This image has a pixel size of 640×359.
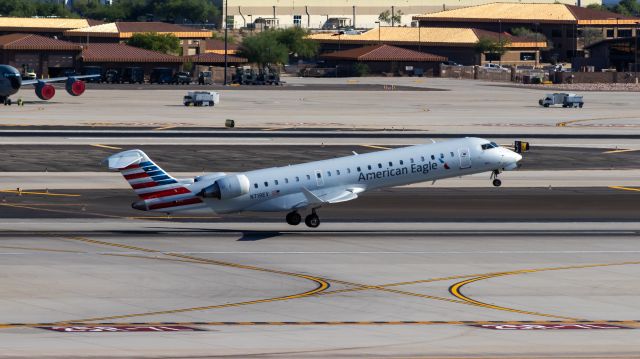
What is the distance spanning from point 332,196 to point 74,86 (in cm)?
10564

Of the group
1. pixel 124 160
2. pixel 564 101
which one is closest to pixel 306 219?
pixel 124 160

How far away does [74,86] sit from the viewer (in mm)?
164250

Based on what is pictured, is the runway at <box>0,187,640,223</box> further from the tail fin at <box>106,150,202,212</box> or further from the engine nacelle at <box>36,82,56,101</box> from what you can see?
the engine nacelle at <box>36,82,56,101</box>

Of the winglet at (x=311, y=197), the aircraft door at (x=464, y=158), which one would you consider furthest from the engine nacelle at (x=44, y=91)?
the winglet at (x=311, y=197)

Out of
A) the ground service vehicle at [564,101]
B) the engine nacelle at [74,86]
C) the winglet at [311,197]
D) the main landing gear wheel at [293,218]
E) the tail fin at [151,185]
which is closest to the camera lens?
the tail fin at [151,185]

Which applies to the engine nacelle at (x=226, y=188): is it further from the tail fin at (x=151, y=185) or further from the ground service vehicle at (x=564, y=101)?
the ground service vehicle at (x=564, y=101)

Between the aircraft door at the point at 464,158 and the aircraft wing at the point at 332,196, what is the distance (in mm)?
6857

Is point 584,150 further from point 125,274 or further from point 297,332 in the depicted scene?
point 297,332

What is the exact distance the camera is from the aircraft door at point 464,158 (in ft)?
225

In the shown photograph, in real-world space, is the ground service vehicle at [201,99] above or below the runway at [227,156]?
above

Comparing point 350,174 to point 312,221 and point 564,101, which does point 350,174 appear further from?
point 564,101

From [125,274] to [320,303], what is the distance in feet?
32.2

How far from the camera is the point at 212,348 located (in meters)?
38.5

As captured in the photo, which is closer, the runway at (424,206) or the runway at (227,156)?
the runway at (424,206)
